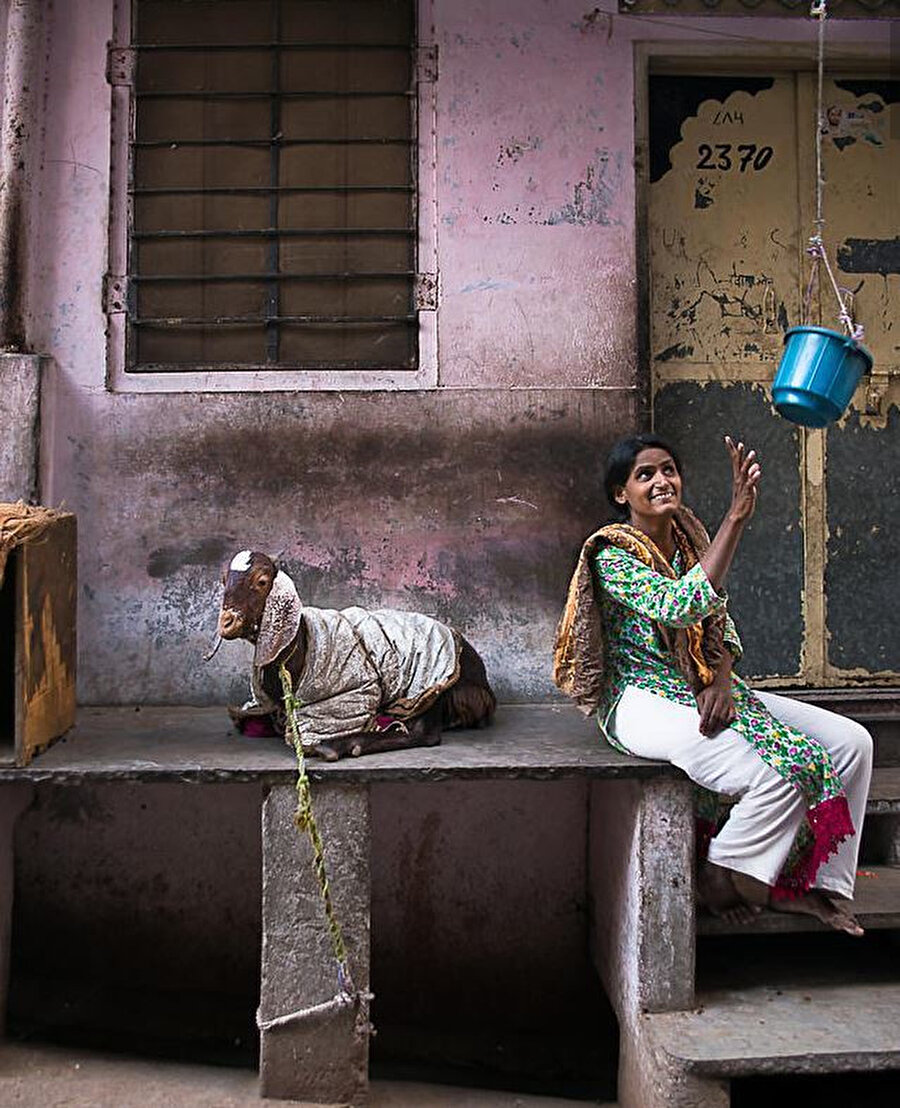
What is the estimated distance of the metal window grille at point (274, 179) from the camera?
4930 millimetres

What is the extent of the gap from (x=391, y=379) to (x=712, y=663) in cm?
188

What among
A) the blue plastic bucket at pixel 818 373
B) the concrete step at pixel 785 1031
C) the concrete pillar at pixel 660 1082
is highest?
the blue plastic bucket at pixel 818 373

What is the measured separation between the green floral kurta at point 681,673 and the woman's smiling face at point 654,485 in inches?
7.5

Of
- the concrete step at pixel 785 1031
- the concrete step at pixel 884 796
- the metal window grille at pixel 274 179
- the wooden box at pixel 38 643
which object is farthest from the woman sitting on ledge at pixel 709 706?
the wooden box at pixel 38 643

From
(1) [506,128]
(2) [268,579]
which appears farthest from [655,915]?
(1) [506,128]

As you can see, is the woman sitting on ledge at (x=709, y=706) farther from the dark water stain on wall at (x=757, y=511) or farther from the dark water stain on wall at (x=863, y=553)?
the dark water stain on wall at (x=863, y=553)

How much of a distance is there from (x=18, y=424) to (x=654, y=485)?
8.26ft

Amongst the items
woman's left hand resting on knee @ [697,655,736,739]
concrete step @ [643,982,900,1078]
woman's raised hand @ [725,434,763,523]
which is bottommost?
concrete step @ [643,982,900,1078]

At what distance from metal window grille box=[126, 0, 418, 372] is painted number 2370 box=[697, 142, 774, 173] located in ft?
4.21

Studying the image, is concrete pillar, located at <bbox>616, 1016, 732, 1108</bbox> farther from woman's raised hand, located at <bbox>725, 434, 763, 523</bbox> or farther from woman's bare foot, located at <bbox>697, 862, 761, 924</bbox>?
woman's raised hand, located at <bbox>725, 434, 763, 523</bbox>

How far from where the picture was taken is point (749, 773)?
3.54 meters

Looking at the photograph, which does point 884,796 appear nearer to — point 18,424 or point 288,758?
point 288,758

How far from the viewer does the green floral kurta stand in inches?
140

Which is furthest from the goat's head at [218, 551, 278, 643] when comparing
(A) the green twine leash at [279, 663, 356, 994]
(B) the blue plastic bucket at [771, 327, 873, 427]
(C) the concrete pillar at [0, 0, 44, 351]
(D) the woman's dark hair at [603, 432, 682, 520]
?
(B) the blue plastic bucket at [771, 327, 873, 427]
